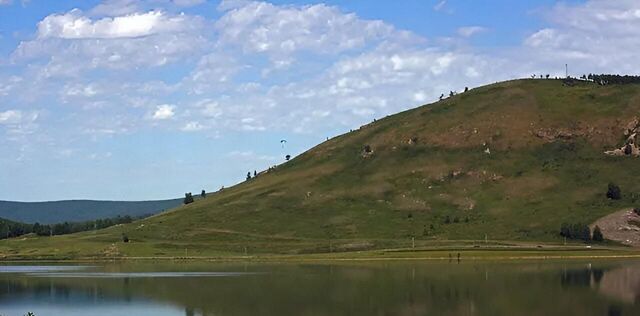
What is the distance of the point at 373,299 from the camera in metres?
88.6

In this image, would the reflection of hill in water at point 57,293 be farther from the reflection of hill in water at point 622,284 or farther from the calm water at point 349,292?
the reflection of hill in water at point 622,284

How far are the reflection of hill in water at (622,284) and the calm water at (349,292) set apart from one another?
11 cm

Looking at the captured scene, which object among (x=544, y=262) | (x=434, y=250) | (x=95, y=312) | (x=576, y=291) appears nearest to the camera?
(x=95, y=312)

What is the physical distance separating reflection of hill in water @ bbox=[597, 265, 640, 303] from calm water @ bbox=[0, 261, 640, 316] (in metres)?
0.11

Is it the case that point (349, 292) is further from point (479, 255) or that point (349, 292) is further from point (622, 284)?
point (479, 255)

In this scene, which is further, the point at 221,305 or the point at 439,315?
the point at 221,305

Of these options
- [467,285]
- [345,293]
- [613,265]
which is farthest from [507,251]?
[345,293]

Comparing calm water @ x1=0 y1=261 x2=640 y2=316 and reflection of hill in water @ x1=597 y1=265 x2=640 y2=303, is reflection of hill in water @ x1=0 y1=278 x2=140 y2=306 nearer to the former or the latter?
calm water @ x1=0 y1=261 x2=640 y2=316

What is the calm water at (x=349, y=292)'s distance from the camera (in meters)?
79.0

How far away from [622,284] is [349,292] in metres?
30.9

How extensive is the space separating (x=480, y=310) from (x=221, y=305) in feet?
82.9

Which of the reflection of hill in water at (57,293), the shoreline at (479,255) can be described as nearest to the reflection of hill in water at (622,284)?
the shoreline at (479,255)

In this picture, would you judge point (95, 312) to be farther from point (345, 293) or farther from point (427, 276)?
point (427, 276)

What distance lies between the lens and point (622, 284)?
9950 centimetres
